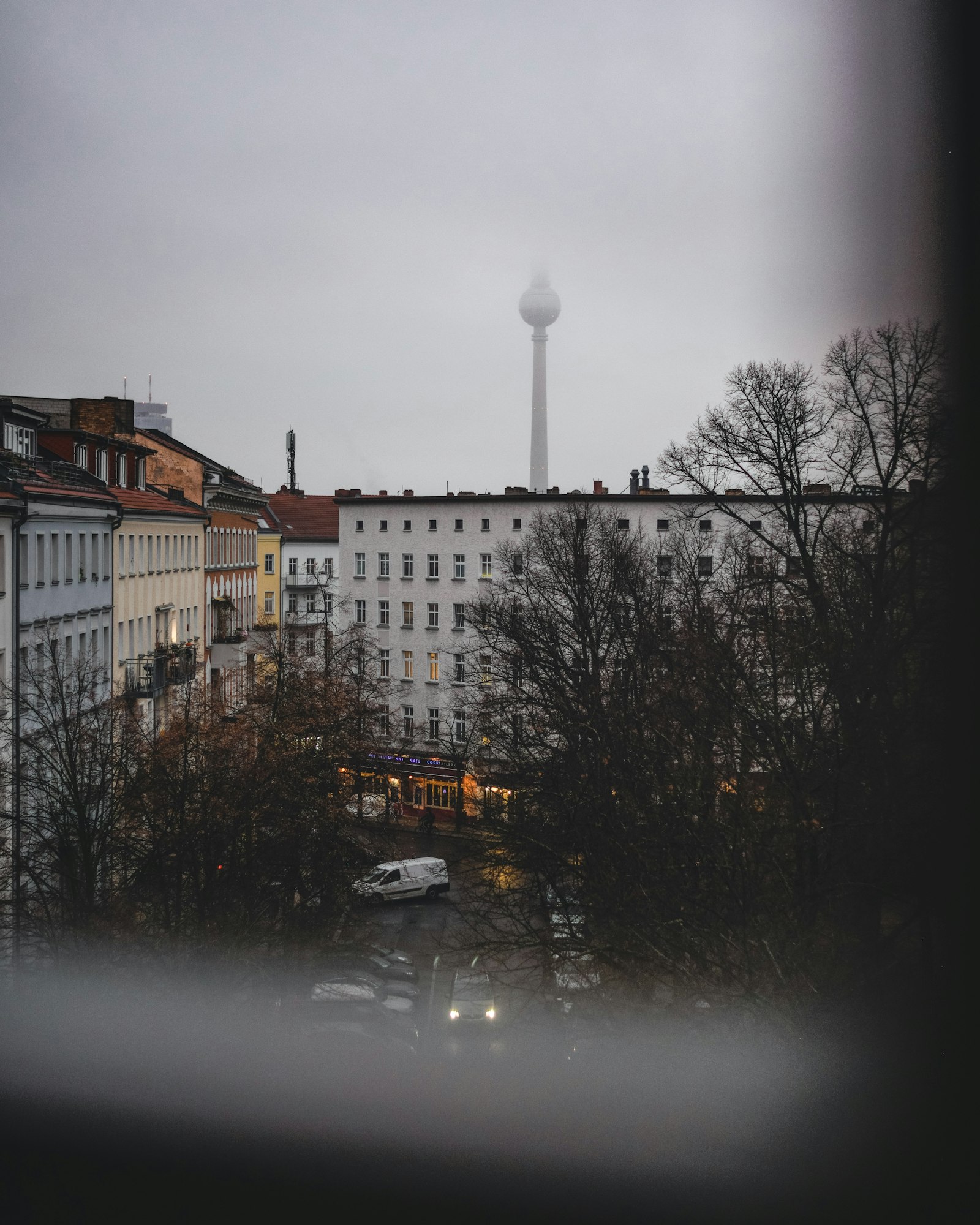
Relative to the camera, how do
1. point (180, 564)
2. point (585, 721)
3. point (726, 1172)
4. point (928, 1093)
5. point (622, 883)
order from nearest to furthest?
point (726, 1172), point (928, 1093), point (622, 883), point (585, 721), point (180, 564)

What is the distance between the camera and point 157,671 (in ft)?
17.2

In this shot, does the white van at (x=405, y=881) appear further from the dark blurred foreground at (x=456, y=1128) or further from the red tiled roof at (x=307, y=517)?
the red tiled roof at (x=307, y=517)

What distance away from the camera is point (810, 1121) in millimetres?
1200

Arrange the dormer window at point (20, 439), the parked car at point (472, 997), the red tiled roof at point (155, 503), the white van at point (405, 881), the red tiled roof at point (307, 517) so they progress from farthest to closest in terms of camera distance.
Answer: the red tiled roof at point (307, 517) < the red tiled roof at point (155, 503) < the white van at point (405, 881) < the dormer window at point (20, 439) < the parked car at point (472, 997)

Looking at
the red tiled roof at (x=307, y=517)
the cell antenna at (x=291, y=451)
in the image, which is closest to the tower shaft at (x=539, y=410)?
the cell antenna at (x=291, y=451)

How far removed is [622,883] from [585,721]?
1260 mm

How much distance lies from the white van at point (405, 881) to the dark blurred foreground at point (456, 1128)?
2.03m

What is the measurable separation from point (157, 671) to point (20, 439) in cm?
203

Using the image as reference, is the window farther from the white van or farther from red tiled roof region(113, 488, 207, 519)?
the white van

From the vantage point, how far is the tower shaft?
2.11 m

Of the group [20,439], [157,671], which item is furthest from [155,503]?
[20,439]

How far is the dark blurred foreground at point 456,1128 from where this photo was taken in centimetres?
108

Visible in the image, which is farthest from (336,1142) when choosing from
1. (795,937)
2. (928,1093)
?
(795,937)

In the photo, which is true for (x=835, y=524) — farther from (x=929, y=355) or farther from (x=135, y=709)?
(x=135, y=709)
